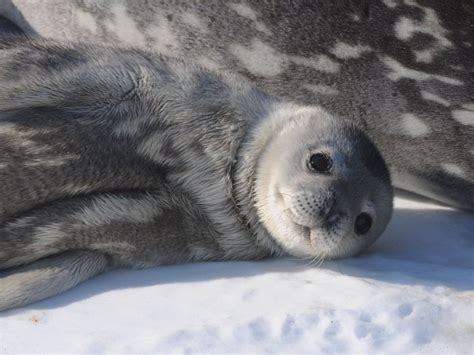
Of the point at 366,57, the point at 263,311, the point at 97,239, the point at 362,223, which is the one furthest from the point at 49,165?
the point at 366,57

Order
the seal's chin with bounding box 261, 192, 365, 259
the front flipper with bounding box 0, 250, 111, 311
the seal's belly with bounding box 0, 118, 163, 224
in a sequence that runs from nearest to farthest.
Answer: the front flipper with bounding box 0, 250, 111, 311 → the seal's belly with bounding box 0, 118, 163, 224 → the seal's chin with bounding box 261, 192, 365, 259

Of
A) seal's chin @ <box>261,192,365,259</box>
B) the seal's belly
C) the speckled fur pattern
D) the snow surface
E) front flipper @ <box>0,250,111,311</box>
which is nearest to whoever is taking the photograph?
the snow surface

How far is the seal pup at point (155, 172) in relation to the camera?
7.31 feet

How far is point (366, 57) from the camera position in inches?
108

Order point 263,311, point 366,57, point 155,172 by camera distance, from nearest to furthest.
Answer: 1. point 263,311
2. point 155,172
3. point 366,57

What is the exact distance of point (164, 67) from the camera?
248 cm

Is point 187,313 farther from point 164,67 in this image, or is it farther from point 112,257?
point 164,67

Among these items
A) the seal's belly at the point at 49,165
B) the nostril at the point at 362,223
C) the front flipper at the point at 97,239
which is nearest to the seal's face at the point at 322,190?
the nostril at the point at 362,223

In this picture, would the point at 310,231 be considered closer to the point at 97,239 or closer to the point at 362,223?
the point at 362,223

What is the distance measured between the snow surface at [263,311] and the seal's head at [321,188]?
0.06m

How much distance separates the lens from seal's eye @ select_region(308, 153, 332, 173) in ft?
7.93

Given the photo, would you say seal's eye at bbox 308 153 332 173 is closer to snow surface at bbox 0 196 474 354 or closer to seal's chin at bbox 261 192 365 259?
seal's chin at bbox 261 192 365 259

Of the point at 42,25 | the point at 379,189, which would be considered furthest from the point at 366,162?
the point at 42,25

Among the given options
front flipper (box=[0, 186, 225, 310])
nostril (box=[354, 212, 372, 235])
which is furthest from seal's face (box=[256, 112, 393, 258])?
front flipper (box=[0, 186, 225, 310])
